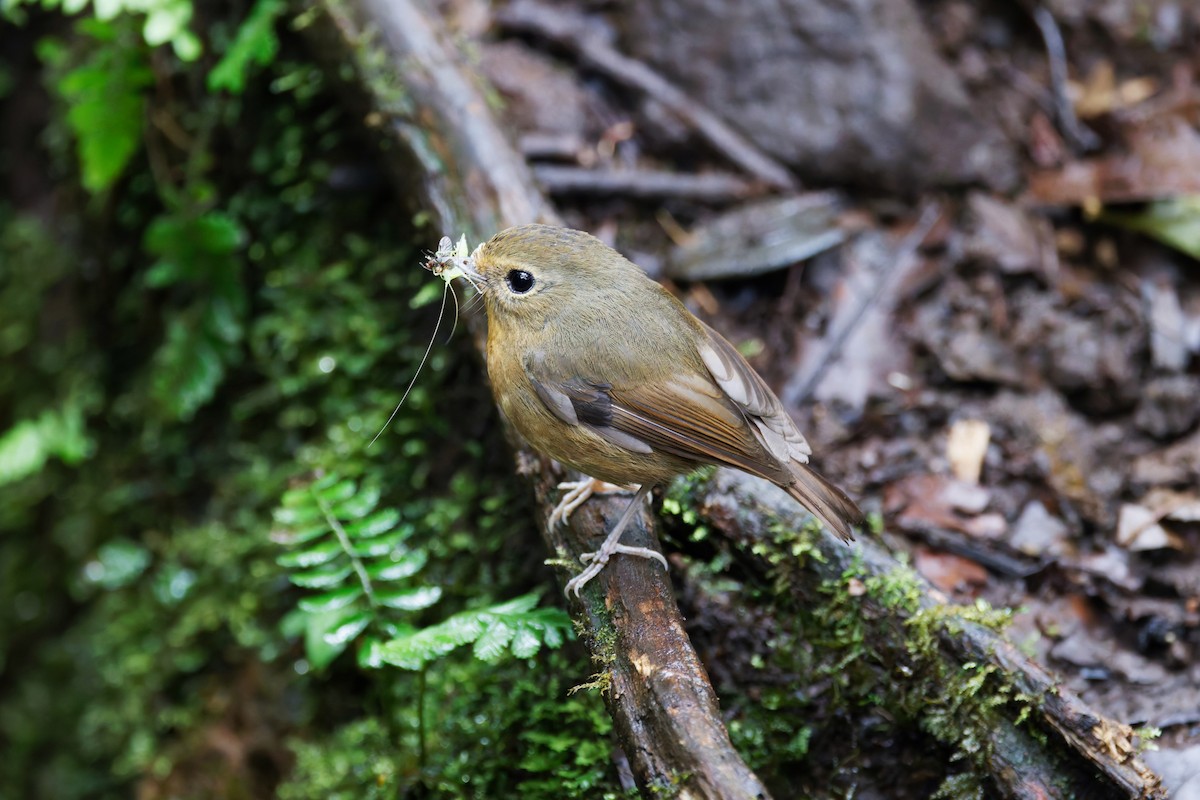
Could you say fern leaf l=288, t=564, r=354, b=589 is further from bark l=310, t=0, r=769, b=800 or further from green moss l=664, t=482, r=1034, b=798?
green moss l=664, t=482, r=1034, b=798

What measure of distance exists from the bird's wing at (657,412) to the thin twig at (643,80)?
200 centimetres

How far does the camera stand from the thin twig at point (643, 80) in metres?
4.88

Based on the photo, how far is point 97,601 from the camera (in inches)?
207

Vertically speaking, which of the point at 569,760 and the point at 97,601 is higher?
the point at 569,760

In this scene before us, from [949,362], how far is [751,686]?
1.78m

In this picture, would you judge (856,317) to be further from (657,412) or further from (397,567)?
(397,567)

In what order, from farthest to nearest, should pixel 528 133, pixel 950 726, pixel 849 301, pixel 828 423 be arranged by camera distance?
pixel 528 133 → pixel 849 301 → pixel 828 423 → pixel 950 726

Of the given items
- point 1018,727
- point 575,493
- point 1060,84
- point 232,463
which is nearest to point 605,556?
point 575,493

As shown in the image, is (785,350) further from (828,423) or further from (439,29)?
(439,29)

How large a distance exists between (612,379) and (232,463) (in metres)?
2.58

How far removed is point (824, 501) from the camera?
2.87 m

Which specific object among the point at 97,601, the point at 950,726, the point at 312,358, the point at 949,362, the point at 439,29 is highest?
the point at 439,29

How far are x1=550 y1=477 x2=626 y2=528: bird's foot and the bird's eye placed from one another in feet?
2.18

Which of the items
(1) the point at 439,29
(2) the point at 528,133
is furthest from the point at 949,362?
(1) the point at 439,29
